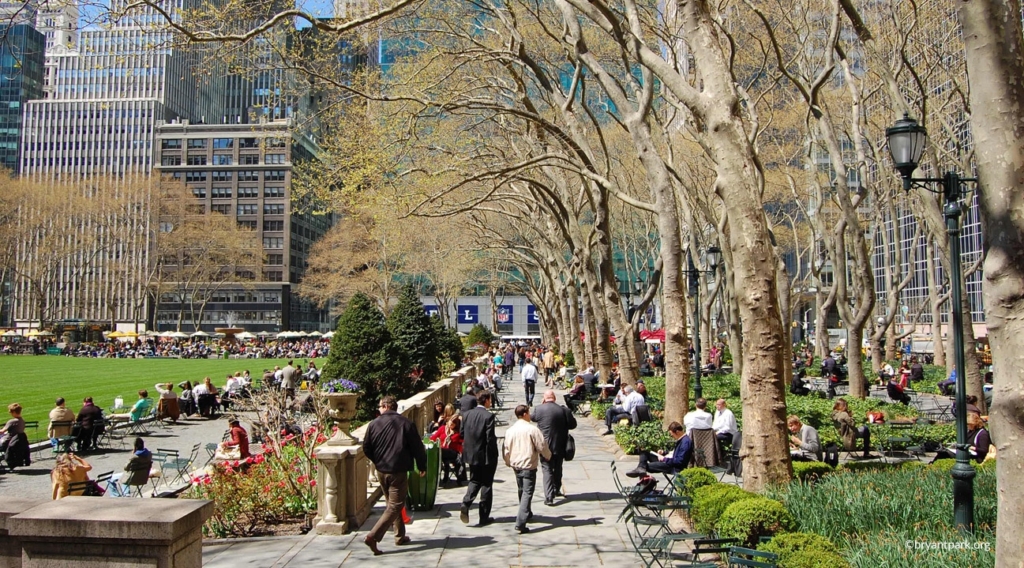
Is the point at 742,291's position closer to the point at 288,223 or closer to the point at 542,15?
the point at 542,15

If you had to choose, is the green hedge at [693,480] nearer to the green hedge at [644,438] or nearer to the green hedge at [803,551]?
the green hedge at [803,551]

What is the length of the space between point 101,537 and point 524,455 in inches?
205

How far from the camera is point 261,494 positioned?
9.55 metres

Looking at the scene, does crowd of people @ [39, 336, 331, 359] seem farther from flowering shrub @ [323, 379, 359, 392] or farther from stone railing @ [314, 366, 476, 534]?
stone railing @ [314, 366, 476, 534]

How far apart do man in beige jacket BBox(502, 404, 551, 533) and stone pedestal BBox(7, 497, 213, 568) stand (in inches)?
180

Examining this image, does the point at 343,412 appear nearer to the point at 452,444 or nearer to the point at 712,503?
the point at 452,444

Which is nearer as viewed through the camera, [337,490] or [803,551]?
[803,551]

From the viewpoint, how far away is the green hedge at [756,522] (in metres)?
6.56

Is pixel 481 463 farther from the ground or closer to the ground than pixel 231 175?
closer to the ground

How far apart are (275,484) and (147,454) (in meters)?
2.94

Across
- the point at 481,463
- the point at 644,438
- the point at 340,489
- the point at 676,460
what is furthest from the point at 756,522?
the point at 644,438

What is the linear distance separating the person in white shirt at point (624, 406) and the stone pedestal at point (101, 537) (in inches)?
481

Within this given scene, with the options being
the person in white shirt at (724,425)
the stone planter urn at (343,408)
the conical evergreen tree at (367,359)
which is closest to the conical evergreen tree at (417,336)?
the conical evergreen tree at (367,359)

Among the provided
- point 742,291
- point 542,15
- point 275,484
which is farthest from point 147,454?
point 542,15
